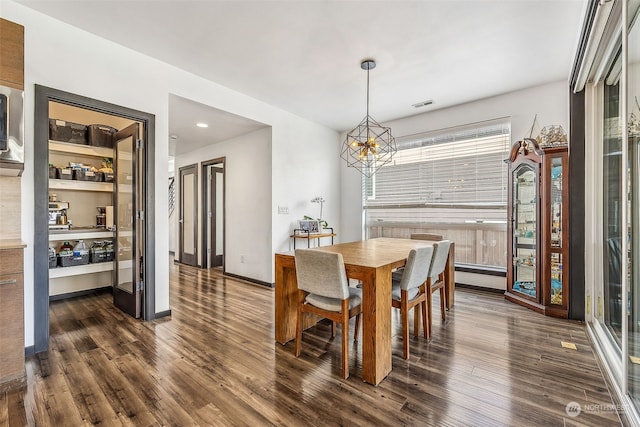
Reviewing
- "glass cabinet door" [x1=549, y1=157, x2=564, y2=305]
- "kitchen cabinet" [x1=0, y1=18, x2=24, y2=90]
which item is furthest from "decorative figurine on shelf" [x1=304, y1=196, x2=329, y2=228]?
"kitchen cabinet" [x1=0, y1=18, x2=24, y2=90]

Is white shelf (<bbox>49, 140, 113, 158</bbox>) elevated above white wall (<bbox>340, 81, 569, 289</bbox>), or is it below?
below

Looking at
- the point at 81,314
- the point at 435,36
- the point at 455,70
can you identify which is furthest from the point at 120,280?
the point at 455,70

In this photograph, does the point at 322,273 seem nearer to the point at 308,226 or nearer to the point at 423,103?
the point at 308,226

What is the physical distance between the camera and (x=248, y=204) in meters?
4.91

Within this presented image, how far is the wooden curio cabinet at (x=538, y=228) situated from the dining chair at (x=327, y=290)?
241 centimetres

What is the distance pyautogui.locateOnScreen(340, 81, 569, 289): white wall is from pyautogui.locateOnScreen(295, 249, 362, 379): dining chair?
3055 millimetres

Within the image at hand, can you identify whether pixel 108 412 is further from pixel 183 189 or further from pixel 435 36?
pixel 183 189

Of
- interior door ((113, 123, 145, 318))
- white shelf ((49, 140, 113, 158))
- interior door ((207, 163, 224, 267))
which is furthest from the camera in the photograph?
interior door ((207, 163, 224, 267))

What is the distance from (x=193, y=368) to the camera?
214 cm

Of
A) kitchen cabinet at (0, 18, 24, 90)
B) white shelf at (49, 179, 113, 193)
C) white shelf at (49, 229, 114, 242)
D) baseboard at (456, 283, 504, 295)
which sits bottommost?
baseboard at (456, 283, 504, 295)

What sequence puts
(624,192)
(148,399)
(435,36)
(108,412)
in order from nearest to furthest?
(108,412) < (148,399) < (624,192) < (435,36)

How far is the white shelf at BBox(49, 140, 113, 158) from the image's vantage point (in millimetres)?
3652

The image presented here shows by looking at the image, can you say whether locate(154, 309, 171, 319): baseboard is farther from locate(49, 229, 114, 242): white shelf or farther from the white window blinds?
the white window blinds

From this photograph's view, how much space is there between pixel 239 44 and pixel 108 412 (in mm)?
2988
